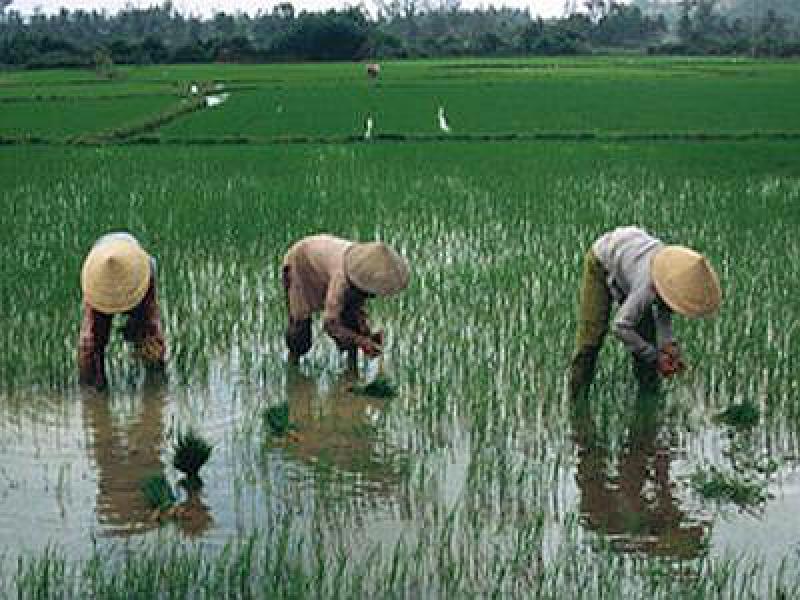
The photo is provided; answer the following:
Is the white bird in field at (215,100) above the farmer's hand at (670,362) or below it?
above

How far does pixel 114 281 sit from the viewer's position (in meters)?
5.23

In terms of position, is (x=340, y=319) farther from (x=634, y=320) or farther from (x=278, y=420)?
(x=634, y=320)

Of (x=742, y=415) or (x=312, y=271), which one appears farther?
(x=312, y=271)

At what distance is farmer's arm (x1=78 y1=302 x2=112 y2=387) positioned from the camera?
543 cm

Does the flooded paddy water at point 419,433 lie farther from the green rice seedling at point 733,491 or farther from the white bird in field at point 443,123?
the white bird in field at point 443,123

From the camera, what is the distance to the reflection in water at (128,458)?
4117mm

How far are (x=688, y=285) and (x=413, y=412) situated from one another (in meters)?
1.29

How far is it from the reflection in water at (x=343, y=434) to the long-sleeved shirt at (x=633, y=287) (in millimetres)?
1011

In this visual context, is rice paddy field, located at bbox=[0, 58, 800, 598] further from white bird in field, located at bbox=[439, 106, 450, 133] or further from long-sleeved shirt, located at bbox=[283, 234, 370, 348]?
white bird in field, located at bbox=[439, 106, 450, 133]

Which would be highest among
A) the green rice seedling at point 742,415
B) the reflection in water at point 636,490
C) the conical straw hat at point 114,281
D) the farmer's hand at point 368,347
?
the conical straw hat at point 114,281

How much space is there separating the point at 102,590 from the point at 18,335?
128 inches

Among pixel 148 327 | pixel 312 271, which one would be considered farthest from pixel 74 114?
pixel 148 327

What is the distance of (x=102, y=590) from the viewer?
133 inches

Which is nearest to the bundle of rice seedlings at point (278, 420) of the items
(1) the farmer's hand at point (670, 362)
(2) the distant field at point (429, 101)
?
(1) the farmer's hand at point (670, 362)
